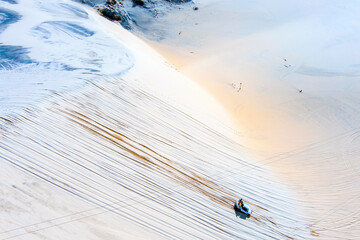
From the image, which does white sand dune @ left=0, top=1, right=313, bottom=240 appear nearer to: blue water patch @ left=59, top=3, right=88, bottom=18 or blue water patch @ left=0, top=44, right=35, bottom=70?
blue water patch @ left=0, top=44, right=35, bottom=70

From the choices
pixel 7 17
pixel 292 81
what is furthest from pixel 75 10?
pixel 292 81

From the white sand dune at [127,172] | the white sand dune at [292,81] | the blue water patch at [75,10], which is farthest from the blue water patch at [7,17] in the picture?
the white sand dune at [292,81]

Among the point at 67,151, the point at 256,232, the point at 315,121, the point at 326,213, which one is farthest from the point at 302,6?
the point at 67,151

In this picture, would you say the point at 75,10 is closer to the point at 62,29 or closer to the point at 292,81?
the point at 62,29

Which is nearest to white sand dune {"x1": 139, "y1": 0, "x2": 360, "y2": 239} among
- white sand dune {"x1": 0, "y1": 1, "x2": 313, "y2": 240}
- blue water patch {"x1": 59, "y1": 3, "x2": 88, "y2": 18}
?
white sand dune {"x1": 0, "y1": 1, "x2": 313, "y2": 240}

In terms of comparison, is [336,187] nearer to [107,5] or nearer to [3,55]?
[3,55]

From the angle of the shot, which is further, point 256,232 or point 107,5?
point 107,5
